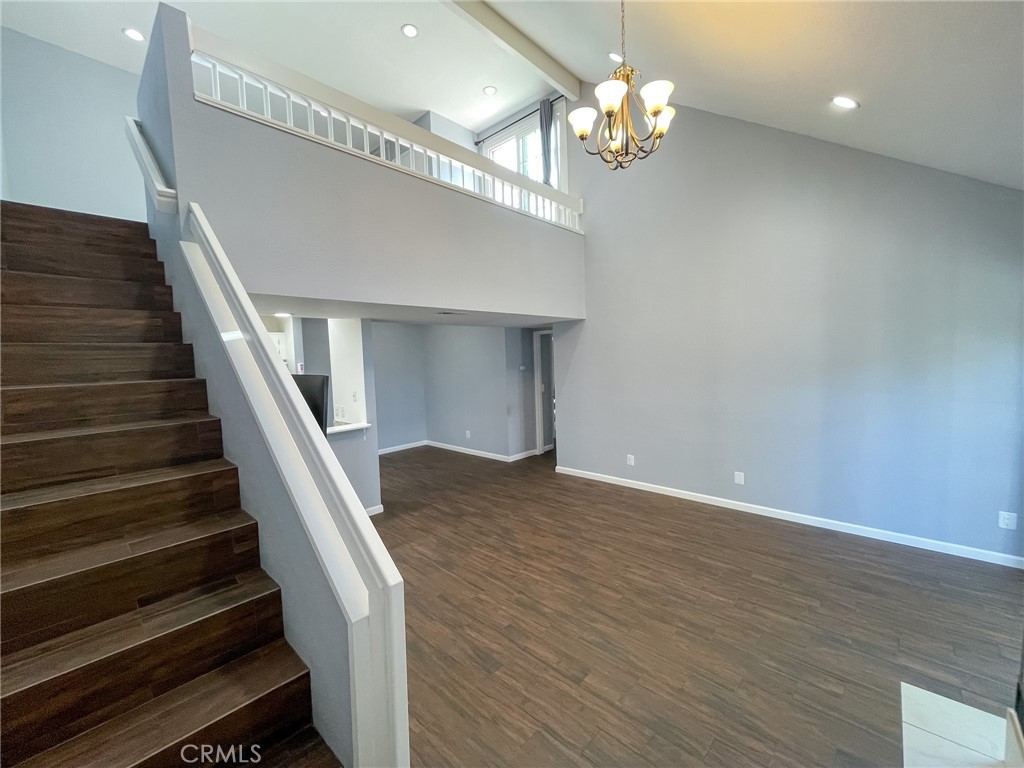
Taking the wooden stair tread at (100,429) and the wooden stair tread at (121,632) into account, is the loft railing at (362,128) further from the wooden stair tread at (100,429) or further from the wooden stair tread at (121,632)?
the wooden stair tread at (121,632)

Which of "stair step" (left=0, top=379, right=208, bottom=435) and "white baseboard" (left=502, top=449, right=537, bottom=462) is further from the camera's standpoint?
"white baseboard" (left=502, top=449, right=537, bottom=462)

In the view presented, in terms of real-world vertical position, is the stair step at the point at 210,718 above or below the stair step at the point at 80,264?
below

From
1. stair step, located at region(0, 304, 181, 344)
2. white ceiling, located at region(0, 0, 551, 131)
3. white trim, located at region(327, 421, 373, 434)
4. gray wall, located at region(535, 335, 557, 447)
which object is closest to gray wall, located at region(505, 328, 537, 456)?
gray wall, located at region(535, 335, 557, 447)

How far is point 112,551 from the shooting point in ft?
4.32

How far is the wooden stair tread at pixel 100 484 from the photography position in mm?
1314

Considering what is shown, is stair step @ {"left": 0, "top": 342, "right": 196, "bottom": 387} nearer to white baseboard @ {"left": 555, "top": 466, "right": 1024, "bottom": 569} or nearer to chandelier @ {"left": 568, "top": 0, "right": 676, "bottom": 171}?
chandelier @ {"left": 568, "top": 0, "right": 676, "bottom": 171}

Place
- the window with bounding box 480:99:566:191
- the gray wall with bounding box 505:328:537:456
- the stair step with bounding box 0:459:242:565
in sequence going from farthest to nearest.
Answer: the gray wall with bounding box 505:328:537:456 → the window with bounding box 480:99:566:191 → the stair step with bounding box 0:459:242:565

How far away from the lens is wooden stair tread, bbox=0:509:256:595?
117 cm

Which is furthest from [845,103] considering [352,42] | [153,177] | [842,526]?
[352,42]

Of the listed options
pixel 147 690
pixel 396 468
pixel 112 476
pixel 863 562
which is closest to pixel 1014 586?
pixel 863 562

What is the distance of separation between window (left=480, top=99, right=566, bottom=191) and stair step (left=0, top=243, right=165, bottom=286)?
423 cm

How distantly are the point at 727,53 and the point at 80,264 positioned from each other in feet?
13.4

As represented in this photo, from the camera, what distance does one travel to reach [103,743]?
1.04 meters

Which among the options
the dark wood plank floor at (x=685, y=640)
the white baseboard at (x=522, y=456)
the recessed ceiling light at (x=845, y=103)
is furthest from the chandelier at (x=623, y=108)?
the white baseboard at (x=522, y=456)
